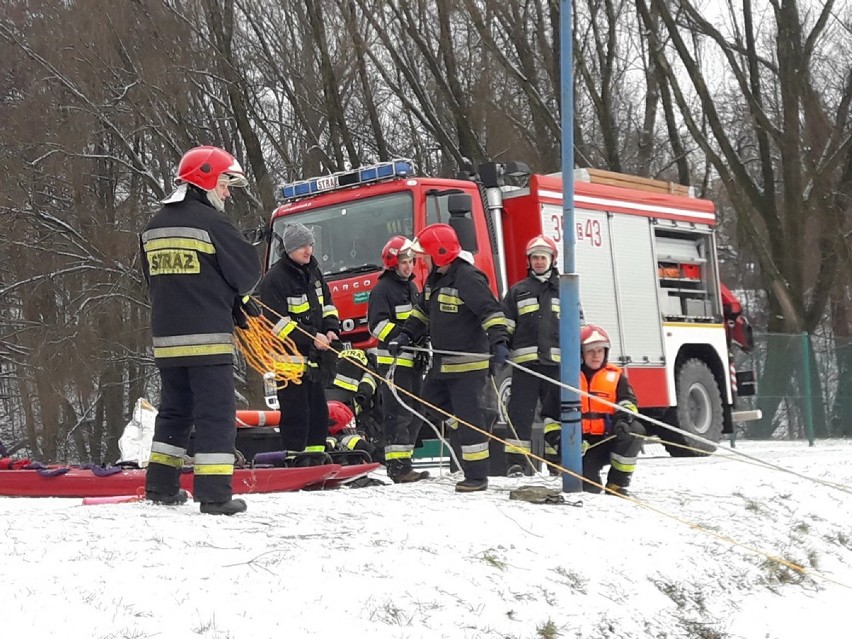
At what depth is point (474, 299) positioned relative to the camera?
8.15 metres

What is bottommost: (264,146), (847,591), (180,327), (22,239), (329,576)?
(847,591)

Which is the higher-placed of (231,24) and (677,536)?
(231,24)

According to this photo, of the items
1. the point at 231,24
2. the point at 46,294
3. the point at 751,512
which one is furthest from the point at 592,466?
the point at 231,24

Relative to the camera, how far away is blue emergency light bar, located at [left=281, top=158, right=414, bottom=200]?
1192 cm

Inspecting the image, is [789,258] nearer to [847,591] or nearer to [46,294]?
[46,294]

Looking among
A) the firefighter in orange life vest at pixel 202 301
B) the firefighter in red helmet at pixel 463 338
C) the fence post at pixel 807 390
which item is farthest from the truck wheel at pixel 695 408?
the firefighter in orange life vest at pixel 202 301

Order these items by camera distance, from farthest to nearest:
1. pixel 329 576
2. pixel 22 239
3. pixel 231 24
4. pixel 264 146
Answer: pixel 264 146 → pixel 231 24 → pixel 22 239 → pixel 329 576

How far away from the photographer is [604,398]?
8.49 meters

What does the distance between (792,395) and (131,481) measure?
1353cm

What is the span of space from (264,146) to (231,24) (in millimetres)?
2890

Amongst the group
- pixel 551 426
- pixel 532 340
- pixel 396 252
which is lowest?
pixel 551 426

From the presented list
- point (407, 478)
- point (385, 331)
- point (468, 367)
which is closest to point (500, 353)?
point (468, 367)

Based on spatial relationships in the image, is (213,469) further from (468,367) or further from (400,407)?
(400,407)

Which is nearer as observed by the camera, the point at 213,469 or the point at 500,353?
the point at 213,469
